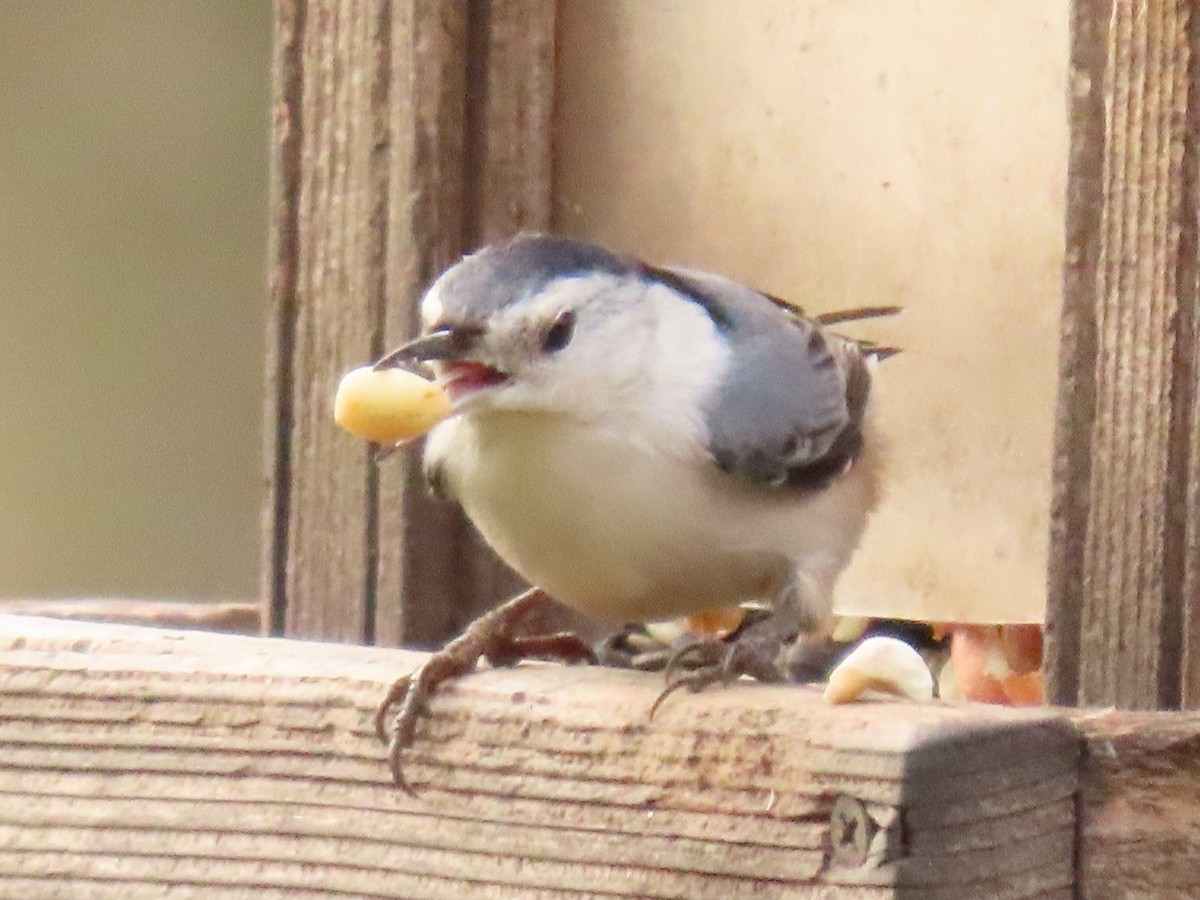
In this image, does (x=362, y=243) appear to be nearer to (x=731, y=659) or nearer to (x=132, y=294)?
(x=731, y=659)

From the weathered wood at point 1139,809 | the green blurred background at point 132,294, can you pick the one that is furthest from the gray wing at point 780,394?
the green blurred background at point 132,294

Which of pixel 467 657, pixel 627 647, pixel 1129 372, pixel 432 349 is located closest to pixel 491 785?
pixel 467 657

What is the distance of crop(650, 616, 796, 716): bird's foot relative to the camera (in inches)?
39.9

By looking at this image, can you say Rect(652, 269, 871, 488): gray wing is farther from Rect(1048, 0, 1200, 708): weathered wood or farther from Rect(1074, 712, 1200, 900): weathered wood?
Rect(1074, 712, 1200, 900): weathered wood

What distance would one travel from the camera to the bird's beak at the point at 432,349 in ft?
3.61

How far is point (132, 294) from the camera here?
7.80 feet

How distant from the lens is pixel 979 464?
136cm

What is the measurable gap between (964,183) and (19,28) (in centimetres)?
130

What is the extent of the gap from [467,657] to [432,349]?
169mm

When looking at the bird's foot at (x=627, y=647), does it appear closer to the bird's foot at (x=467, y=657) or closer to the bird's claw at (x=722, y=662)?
the bird's foot at (x=467, y=657)

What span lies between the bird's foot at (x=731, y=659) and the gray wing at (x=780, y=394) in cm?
10

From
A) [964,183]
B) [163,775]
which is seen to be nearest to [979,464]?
[964,183]

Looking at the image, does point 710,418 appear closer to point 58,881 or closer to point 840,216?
point 840,216

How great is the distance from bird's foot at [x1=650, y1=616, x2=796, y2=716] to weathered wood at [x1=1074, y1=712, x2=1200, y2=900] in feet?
0.61
